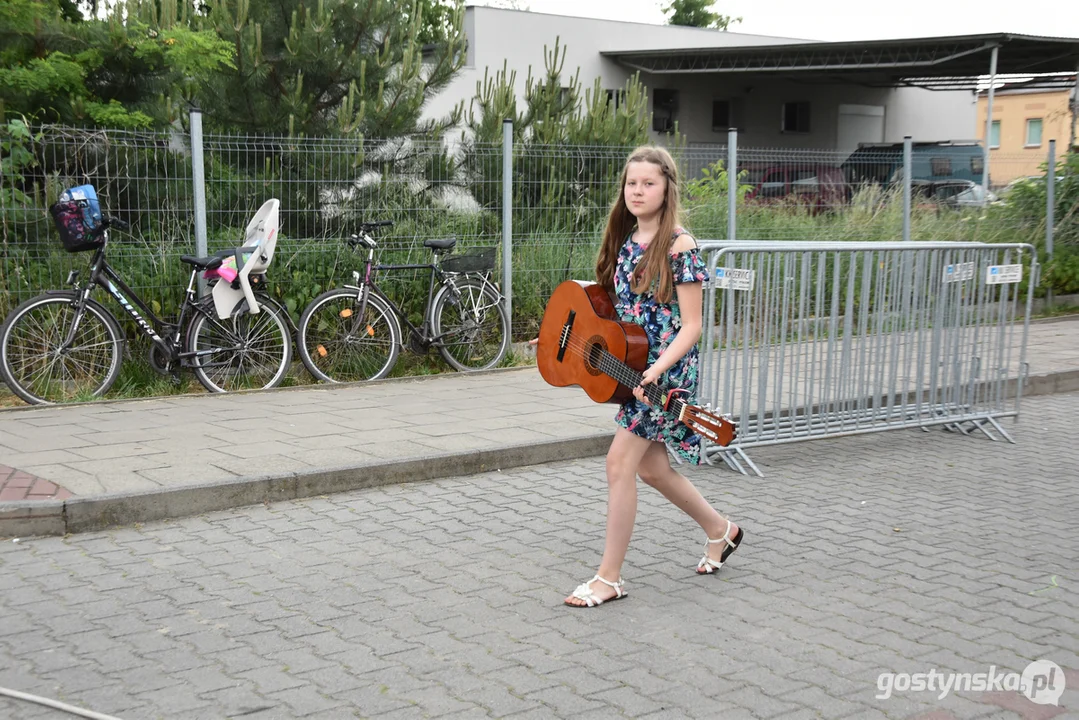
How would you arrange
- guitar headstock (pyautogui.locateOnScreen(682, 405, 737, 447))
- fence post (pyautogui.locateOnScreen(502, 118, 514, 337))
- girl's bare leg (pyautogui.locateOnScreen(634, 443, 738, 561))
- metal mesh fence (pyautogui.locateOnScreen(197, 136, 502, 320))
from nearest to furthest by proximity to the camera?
1. guitar headstock (pyautogui.locateOnScreen(682, 405, 737, 447))
2. girl's bare leg (pyautogui.locateOnScreen(634, 443, 738, 561))
3. metal mesh fence (pyautogui.locateOnScreen(197, 136, 502, 320))
4. fence post (pyautogui.locateOnScreen(502, 118, 514, 337))

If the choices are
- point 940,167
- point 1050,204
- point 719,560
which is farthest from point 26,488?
point 1050,204

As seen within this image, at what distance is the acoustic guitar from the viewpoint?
14.9 feet

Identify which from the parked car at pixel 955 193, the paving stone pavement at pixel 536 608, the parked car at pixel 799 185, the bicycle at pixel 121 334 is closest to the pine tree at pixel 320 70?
the bicycle at pixel 121 334

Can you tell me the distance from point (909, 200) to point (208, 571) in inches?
479

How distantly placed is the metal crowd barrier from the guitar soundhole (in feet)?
8.19

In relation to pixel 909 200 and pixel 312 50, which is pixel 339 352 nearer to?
pixel 312 50

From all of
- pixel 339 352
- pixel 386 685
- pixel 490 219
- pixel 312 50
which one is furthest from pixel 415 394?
pixel 386 685

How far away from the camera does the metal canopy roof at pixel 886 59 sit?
26531 millimetres

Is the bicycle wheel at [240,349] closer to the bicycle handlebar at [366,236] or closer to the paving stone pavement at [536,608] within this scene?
the bicycle handlebar at [366,236]

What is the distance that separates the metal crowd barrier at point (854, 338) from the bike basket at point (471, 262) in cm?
343

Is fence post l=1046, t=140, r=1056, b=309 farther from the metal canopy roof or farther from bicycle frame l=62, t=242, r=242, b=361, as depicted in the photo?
bicycle frame l=62, t=242, r=242, b=361

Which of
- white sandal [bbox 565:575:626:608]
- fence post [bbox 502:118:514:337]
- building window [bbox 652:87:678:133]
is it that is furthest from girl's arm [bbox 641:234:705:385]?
building window [bbox 652:87:678:133]

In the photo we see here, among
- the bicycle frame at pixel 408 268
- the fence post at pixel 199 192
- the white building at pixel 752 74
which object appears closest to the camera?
the fence post at pixel 199 192

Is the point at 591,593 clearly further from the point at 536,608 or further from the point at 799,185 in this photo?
the point at 799,185
